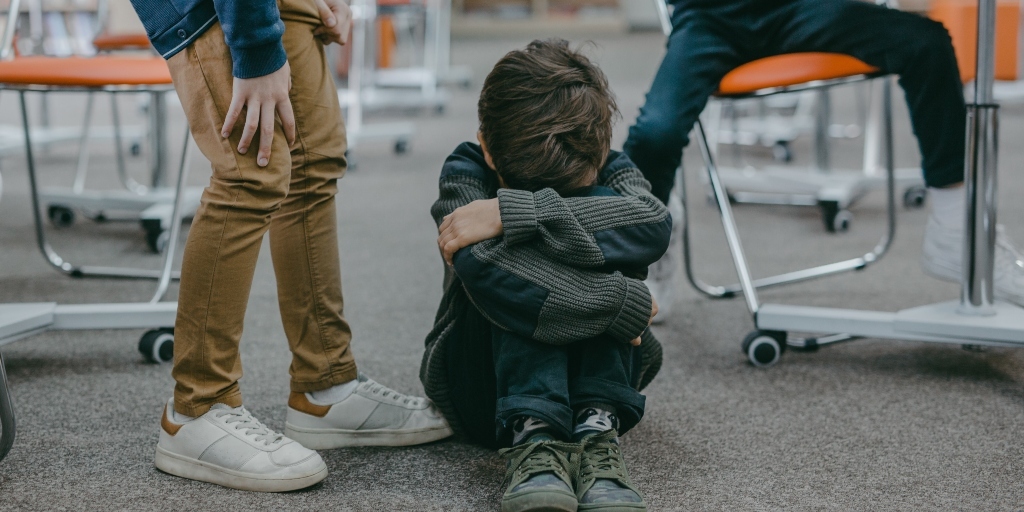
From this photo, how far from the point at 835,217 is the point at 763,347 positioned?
1.17 m

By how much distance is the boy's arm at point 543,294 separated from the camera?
99 cm

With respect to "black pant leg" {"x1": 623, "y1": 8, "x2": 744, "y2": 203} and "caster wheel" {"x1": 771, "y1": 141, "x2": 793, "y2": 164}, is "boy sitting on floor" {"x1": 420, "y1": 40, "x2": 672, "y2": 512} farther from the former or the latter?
"caster wheel" {"x1": 771, "y1": 141, "x2": 793, "y2": 164}

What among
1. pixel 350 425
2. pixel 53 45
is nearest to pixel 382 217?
pixel 350 425

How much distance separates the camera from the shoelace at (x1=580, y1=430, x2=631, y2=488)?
0.96m

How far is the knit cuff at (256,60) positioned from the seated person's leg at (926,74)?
876 millimetres

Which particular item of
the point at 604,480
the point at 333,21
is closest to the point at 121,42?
the point at 333,21

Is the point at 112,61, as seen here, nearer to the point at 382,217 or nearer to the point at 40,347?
the point at 40,347

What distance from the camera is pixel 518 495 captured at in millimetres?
925

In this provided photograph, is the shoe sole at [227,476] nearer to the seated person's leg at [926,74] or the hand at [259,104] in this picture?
the hand at [259,104]

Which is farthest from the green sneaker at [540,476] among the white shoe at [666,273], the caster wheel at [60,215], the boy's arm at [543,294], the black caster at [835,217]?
the caster wheel at [60,215]

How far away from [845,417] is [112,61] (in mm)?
1380

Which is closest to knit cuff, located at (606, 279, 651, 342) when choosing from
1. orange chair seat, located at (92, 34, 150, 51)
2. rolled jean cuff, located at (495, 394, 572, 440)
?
rolled jean cuff, located at (495, 394, 572, 440)

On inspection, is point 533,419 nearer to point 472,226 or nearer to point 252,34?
point 472,226

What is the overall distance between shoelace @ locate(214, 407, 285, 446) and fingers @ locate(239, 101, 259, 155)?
1.04ft
